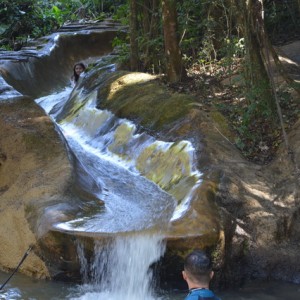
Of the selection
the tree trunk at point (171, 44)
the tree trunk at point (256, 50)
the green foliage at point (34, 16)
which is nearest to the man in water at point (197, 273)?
the tree trunk at point (256, 50)

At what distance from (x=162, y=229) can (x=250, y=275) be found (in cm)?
116

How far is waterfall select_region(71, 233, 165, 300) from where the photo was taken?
19.8ft

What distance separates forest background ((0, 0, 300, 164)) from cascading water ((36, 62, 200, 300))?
3.68 feet

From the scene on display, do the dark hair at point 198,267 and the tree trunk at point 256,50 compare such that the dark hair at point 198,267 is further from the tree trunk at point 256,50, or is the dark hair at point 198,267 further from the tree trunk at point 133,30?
the tree trunk at point 133,30

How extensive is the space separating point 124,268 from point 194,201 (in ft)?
3.58

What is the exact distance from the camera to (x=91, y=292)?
615cm

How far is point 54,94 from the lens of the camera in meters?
16.4

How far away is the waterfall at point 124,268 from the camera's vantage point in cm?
603

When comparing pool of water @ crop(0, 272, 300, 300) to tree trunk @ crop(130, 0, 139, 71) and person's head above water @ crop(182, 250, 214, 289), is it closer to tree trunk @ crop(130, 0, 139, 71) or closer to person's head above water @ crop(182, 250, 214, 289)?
person's head above water @ crop(182, 250, 214, 289)

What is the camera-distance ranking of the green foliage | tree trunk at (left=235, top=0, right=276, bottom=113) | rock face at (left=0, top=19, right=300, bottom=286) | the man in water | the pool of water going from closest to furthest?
the man in water → the pool of water → rock face at (left=0, top=19, right=300, bottom=286) → tree trunk at (left=235, top=0, right=276, bottom=113) → the green foliage

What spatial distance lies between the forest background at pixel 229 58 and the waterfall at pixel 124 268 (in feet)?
8.21

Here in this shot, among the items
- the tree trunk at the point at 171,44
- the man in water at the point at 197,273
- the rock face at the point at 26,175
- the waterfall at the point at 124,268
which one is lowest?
the waterfall at the point at 124,268

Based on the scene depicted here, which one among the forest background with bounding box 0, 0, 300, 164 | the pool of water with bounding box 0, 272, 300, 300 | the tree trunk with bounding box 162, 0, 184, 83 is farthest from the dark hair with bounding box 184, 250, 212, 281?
the tree trunk with bounding box 162, 0, 184, 83

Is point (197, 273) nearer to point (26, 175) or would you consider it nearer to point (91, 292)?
point (91, 292)
